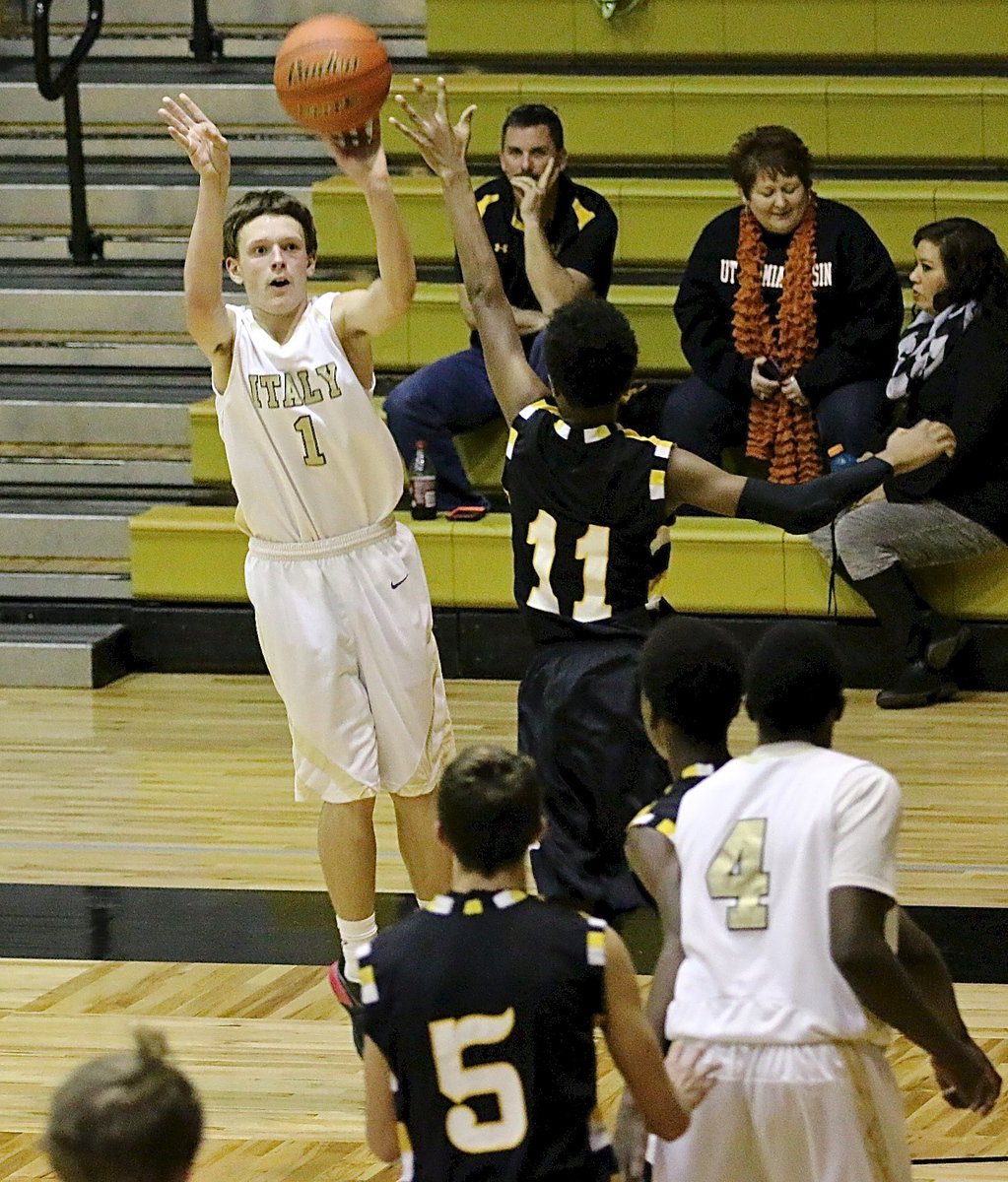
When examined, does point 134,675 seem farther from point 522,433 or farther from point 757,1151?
point 757,1151

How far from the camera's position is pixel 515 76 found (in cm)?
821

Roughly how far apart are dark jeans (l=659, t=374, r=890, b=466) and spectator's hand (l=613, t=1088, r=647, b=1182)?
4.38 meters

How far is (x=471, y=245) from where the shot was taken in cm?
399

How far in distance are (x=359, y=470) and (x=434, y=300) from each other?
143 inches

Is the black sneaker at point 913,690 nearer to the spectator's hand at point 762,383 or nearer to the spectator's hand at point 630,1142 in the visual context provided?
the spectator's hand at point 762,383

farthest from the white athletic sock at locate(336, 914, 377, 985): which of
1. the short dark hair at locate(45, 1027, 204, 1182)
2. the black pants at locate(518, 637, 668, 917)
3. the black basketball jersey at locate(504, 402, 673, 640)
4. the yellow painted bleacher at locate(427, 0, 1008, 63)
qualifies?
the yellow painted bleacher at locate(427, 0, 1008, 63)

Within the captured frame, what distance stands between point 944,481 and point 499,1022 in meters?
4.58

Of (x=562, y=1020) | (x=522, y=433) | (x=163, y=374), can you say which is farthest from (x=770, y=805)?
(x=163, y=374)

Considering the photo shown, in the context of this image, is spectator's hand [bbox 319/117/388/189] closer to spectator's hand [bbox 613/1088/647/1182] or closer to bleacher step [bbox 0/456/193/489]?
spectator's hand [bbox 613/1088/647/1182]

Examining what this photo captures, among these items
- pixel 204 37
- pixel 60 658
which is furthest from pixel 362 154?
pixel 204 37

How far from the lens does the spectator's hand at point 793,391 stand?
678cm

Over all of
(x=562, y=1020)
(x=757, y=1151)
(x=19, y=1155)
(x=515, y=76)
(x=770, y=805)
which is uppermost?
(x=515, y=76)

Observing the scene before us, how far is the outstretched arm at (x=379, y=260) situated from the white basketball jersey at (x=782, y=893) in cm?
168

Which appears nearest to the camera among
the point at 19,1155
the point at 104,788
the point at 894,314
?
the point at 19,1155
